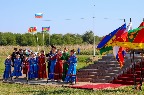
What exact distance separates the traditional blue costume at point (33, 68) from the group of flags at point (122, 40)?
6.01 meters

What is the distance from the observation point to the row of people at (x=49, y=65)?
19.0 m

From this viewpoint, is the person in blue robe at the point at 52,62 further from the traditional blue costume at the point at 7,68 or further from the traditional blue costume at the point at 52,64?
the traditional blue costume at the point at 7,68

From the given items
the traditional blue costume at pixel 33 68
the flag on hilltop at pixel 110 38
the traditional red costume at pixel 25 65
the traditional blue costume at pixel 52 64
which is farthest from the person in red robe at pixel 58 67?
the flag on hilltop at pixel 110 38

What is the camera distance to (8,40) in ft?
290

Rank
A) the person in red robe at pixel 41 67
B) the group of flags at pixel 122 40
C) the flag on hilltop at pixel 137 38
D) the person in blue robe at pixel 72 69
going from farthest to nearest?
the person in red robe at pixel 41 67 < the person in blue robe at pixel 72 69 < the group of flags at pixel 122 40 < the flag on hilltop at pixel 137 38

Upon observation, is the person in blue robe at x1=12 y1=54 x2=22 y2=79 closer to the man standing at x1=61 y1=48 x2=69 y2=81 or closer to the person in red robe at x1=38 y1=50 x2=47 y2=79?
the person in red robe at x1=38 y1=50 x2=47 y2=79

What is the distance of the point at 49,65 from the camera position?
20.8m

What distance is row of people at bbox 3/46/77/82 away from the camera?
749 inches

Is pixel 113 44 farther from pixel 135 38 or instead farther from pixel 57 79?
pixel 57 79

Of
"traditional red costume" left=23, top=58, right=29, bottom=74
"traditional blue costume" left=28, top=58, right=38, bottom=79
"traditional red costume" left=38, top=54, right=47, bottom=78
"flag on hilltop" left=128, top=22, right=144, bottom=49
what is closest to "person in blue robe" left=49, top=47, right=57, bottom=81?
"traditional red costume" left=38, top=54, right=47, bottom=78

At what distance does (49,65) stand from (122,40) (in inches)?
253

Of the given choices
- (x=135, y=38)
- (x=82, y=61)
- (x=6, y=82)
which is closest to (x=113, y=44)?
(x=135, y=38)

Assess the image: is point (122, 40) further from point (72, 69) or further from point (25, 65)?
point (25, 65)

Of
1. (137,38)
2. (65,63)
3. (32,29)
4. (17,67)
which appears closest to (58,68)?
(65,63)
